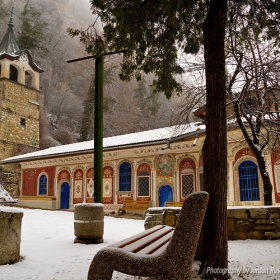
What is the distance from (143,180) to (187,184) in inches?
104

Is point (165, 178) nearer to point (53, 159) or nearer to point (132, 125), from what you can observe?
point (53, 159)

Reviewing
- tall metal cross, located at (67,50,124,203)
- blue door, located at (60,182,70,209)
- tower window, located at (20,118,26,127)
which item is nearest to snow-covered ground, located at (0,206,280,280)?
tall metal cross, located at (67,50,124,203)

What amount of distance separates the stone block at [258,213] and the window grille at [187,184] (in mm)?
9467

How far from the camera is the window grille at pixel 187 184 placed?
15.3 meters

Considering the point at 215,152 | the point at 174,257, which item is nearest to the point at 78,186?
the point at 215,152

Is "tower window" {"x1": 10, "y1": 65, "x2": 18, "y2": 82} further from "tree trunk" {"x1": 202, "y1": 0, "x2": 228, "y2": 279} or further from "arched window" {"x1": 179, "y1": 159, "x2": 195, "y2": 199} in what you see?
"tree trunk" {"x1": 202, "y1": 0, "x2": 228, "y2": 279}

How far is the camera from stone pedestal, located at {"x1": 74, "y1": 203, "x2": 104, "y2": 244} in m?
6.11

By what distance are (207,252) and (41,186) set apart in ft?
63.5

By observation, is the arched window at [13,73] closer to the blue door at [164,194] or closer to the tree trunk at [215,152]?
the blue door at [164,194]

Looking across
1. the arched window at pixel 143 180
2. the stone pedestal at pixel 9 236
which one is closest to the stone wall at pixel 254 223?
the stone pedestal at pixel 9 236

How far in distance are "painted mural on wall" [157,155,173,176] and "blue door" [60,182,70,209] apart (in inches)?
279

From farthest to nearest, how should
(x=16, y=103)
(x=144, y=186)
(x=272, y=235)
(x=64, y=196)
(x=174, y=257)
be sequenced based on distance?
(x=16, y=103) → (x=64, y=196) → (x=144, y=186) → (x=272, y=235) → (x=174, y=257)

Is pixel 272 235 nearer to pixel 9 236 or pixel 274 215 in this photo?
pixel 274 215

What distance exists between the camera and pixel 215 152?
3676mm
